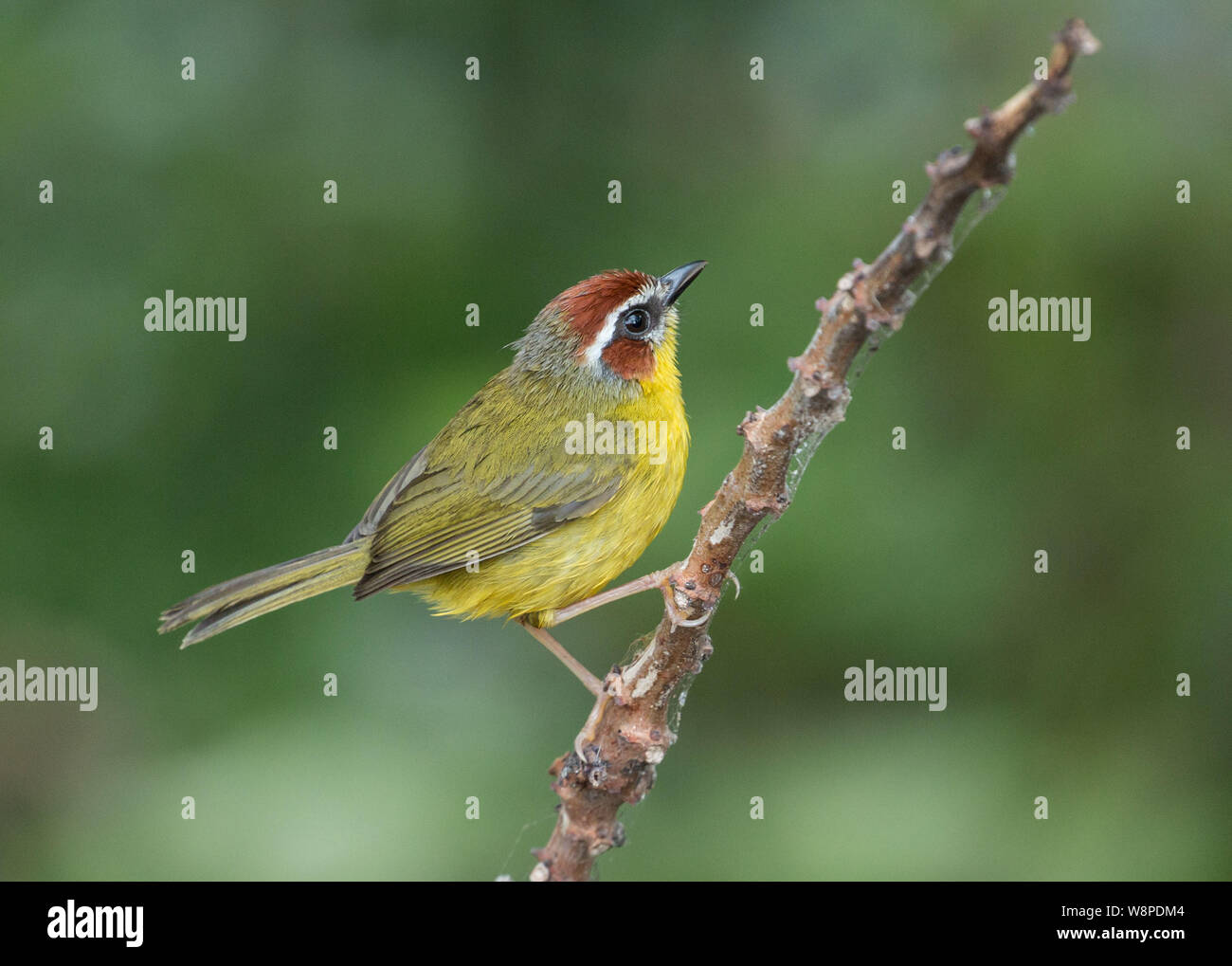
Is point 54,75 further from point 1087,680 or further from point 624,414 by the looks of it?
point 1087,680

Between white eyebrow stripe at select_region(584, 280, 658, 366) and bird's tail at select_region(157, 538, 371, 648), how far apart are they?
36.4 inches

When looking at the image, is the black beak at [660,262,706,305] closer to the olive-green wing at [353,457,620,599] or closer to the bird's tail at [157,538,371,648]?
the olive-green wing at [353,457,620,599]

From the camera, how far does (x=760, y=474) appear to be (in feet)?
7.24

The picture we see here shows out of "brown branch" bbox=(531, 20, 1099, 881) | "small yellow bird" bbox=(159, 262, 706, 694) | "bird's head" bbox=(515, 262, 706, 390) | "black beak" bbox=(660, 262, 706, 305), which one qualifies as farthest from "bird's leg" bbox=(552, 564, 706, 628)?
"black beak" bbox=(660, 262, 706, 305)

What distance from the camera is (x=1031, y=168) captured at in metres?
4.33

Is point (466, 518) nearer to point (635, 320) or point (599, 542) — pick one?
point (599, 542)

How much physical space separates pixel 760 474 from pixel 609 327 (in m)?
1.61

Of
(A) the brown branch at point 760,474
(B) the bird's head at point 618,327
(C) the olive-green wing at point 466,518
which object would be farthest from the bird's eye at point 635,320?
(A) the brown branch at point 760,474

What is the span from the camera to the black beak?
12.4ft

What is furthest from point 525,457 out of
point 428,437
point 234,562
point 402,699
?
point 234,562

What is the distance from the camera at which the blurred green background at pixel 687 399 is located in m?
3.90

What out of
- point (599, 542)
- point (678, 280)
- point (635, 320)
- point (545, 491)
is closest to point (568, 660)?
point (599, 542)

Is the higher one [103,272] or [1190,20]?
[1190,20]

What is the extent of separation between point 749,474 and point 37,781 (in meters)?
3.31
